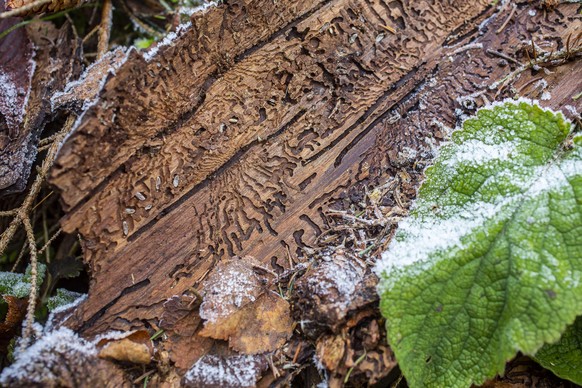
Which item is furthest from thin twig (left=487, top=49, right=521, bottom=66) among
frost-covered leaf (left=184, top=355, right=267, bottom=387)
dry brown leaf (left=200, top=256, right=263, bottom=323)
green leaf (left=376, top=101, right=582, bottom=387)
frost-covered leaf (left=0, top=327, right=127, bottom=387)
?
frost-covered leaf (left=0, top=327, right=127, bottom=387)

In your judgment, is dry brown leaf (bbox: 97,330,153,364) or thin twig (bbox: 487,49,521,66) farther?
thin twig (bbox: 487,49,521,66)

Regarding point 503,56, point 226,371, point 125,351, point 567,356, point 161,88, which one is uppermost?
point 161,88

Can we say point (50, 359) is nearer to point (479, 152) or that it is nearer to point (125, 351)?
point (125, 351)

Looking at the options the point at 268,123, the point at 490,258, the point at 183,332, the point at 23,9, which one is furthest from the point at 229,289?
the point at 23,9

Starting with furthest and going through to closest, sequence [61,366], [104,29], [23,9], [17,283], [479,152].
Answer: [104,29] → [17,283] → [23,9] → [479,152] → [61,366]

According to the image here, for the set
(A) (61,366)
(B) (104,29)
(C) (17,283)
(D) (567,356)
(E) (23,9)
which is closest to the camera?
(A) (61,366)

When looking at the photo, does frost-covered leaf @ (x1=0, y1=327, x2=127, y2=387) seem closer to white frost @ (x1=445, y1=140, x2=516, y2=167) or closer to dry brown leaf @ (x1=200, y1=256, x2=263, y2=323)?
dry brown leaf @ (x1=200, y1=256, x2=263, y2=323)

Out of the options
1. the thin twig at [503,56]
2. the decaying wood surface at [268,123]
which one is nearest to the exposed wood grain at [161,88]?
the decaying wood surface at [268,123]

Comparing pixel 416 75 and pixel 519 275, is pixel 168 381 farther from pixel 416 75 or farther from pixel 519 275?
pixel 416 75
